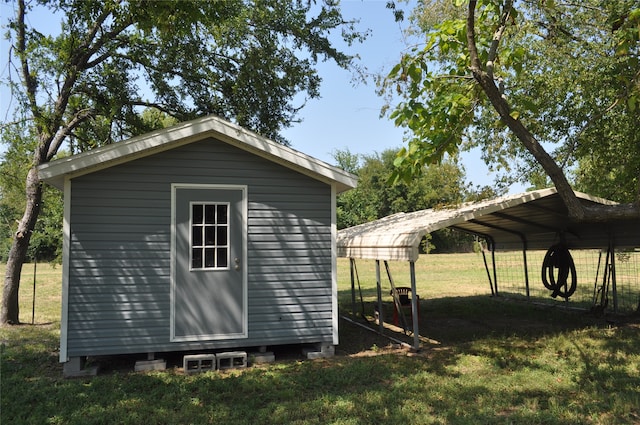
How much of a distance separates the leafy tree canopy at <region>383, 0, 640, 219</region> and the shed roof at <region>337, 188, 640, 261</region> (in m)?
0.90

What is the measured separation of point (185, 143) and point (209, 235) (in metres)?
1.31

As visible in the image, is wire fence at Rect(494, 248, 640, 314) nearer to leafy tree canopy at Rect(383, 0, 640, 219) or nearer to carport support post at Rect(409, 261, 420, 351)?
leafy tree canopy at Rect(383, 0, 640, 219)

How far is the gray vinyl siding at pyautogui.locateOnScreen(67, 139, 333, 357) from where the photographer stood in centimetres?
637

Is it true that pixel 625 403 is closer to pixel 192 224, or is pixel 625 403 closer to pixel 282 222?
pixel 282 222

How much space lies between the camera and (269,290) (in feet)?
22.6

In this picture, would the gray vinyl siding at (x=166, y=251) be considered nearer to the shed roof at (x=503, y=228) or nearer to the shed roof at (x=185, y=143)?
the shed roof at (x=185, y=143)

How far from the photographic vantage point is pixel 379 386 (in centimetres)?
555

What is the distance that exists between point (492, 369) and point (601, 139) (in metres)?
6.69

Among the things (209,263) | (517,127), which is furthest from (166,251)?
(517,127)

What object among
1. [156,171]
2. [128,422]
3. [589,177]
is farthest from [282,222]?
[589,177]

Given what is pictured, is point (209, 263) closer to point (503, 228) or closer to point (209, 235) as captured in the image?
point (209, 235)

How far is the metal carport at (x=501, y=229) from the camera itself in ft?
23.2

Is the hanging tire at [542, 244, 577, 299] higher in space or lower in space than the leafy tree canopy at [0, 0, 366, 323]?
lower

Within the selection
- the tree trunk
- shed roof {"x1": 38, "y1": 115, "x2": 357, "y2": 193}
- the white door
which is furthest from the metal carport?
the tree trunk
